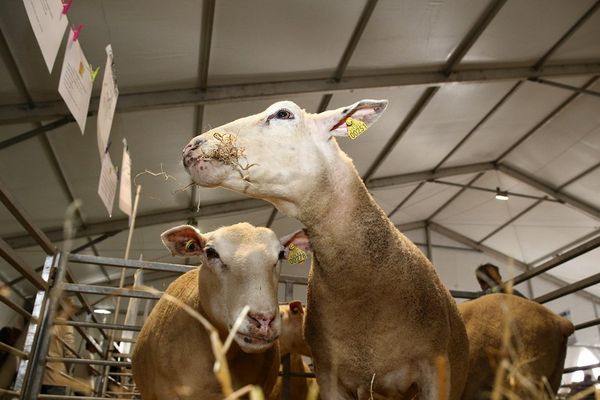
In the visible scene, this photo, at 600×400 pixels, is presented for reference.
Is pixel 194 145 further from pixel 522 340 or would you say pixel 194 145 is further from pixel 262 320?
pixel 522 340

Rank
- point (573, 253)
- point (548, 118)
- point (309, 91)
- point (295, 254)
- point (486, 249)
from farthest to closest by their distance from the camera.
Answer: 1. point (486, 249)
2. point (548, 118)
3. point (309, 91)
4. point (573, 253)
5. point (295, 254)

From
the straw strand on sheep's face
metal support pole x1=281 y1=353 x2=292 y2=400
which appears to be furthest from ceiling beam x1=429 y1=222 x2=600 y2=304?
the straw strand on sheep's face

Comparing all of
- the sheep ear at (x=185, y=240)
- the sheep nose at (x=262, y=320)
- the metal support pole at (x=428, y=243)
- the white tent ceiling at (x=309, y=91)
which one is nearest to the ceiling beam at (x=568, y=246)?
the white tent ceiling at (x=309, y=91)

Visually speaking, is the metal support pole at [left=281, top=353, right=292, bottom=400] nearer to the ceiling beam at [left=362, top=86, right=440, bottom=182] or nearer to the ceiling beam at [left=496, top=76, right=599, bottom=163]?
the ceiling beam at [left=362, top=86, right=440, bottom=182]

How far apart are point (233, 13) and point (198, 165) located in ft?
15.0

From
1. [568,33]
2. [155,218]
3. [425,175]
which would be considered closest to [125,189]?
[155,218]

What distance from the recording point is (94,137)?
8297 millimetres

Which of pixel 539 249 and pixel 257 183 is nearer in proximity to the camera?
pixel 257 183

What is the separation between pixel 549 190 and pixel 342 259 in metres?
14.2

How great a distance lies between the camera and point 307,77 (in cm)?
852

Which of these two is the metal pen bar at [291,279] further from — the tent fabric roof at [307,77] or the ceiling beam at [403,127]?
the ceiling beam at [403,127]

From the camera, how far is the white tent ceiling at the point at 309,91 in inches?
259

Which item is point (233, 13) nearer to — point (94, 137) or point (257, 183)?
point (94, 137)

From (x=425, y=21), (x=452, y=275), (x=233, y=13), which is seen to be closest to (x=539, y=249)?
(x=452, y=275)
